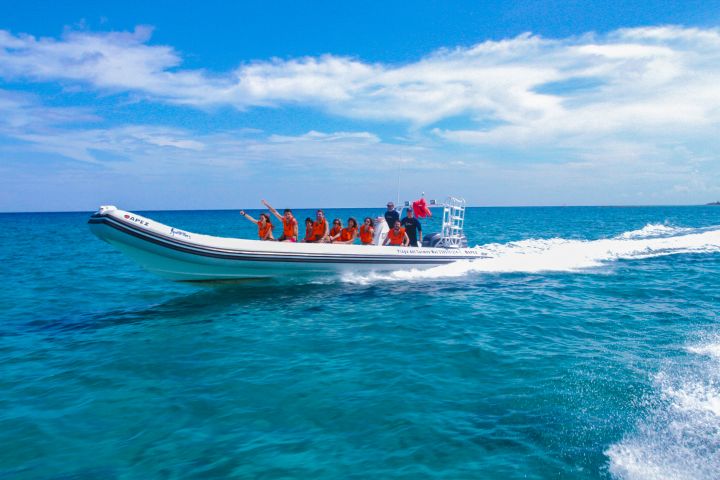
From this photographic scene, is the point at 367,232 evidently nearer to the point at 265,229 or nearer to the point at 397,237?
the point at 397,237

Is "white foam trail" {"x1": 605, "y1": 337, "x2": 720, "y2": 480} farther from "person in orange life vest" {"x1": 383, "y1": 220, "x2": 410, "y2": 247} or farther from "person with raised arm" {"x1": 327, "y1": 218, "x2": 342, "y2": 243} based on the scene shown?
"person with raised arm" {"x1": 327, "y1": 218, "x2": 342, "y2": 243}

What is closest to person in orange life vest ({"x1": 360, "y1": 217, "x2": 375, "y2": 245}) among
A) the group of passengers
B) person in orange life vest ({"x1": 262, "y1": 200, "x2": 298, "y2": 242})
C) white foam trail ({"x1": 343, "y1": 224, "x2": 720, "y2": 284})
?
the group of passengers

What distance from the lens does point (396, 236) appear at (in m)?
11.9

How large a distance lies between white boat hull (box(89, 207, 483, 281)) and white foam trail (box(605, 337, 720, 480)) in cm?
691

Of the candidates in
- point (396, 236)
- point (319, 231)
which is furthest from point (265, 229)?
point (396, 236)

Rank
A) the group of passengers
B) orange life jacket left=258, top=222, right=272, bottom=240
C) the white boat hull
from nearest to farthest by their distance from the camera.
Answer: the white boat hull → orange life jacket left=258, top=222, right=272, bottom=240 → the group of passengers

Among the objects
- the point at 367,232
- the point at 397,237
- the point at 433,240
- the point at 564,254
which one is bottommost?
the point at 564,254

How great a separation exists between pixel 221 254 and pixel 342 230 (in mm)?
3302

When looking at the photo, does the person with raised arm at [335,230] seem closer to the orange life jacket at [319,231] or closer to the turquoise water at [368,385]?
the orange life jacket at [319,231]

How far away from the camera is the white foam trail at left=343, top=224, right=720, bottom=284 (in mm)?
12288

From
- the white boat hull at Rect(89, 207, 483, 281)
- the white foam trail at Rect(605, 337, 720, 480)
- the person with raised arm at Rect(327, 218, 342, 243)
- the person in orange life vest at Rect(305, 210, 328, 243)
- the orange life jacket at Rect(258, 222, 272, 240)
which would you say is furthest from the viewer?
the person with raised arm at Rect(327, 218, 342, 243)

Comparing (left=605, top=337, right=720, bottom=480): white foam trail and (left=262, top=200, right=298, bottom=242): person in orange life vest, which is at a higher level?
(left=262, top=200, right=298, bottom=242): person in orange life vest

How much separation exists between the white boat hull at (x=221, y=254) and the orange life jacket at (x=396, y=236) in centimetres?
42

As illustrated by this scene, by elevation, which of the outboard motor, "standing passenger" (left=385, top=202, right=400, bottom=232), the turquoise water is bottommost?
the turquoise water
